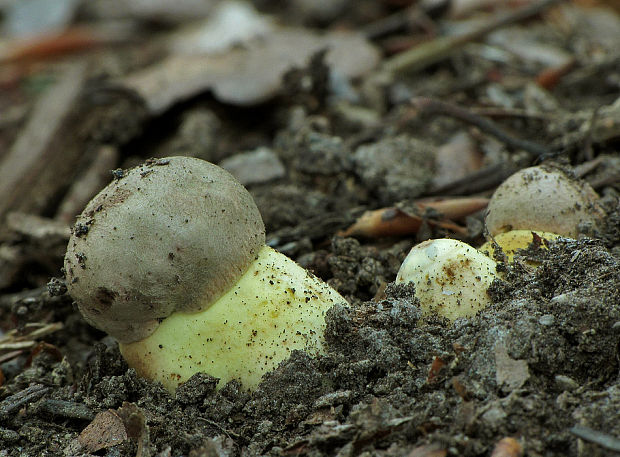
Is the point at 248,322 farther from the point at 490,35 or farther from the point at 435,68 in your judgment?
Result: the point at 490,35

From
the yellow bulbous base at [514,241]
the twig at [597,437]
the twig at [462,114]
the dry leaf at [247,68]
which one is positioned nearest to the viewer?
the twig at [597,437]

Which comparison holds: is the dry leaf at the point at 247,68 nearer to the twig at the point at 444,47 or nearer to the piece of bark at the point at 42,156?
the twig at the point at 444,47

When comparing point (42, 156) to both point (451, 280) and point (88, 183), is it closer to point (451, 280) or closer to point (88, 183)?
point (88, 183)

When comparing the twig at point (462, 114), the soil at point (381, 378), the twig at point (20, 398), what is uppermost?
the twig at point (462, 114)

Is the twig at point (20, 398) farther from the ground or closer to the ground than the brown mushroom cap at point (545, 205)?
closer to the ground

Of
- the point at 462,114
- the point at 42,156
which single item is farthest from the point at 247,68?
the point at 462,114

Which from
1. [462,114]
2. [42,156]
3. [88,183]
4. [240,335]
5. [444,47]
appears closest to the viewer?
[240,335]

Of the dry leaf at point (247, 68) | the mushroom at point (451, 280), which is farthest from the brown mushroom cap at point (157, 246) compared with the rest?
the dry leaf at point (247, 68)
